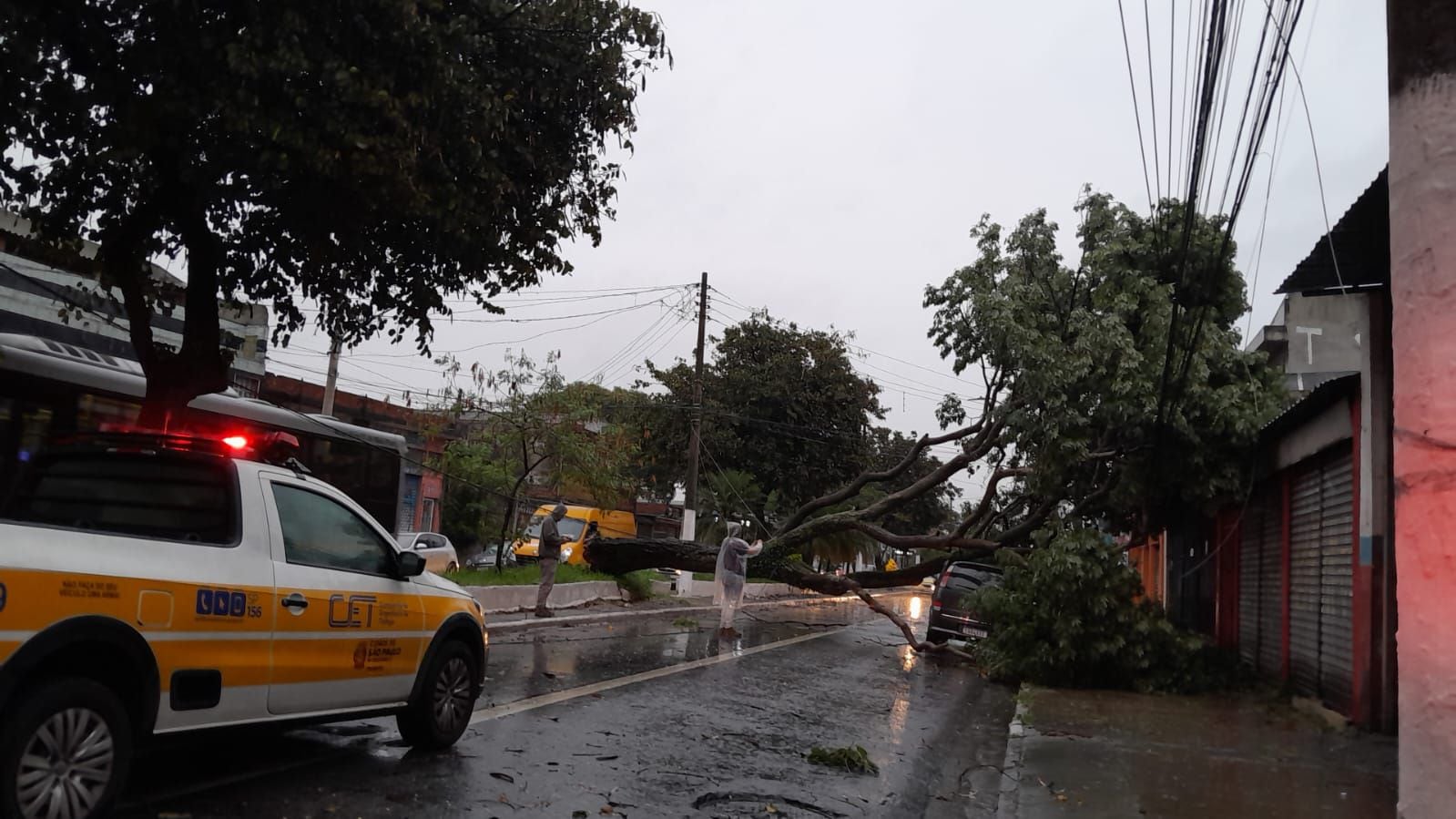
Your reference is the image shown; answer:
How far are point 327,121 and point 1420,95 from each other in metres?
6.88

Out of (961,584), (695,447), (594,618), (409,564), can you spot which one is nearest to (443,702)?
(409,564)

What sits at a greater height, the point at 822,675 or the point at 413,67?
the point at 413,67

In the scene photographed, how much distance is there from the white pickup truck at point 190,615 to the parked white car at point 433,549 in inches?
517

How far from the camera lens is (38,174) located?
891 cm

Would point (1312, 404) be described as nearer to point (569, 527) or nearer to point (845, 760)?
point (845, 760)

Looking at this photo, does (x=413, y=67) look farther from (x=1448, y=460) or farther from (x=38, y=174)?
(x=1448, y=460)

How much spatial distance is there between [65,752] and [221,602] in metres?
0.99

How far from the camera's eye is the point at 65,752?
4457mm

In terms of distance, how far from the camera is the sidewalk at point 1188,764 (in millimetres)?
6836

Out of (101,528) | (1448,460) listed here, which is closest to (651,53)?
(101,528)

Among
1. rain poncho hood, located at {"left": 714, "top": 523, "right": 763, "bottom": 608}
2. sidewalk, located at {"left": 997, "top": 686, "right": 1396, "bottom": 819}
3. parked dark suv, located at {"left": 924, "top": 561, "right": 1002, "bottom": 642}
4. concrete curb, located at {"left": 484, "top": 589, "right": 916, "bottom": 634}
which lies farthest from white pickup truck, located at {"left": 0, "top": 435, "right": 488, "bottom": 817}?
parked dark suv, located at {"left": 924, "top": 561, "right": 1002, "bottom": 642}

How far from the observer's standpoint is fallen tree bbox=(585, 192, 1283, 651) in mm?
13617

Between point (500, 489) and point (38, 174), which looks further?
point (500, 489)

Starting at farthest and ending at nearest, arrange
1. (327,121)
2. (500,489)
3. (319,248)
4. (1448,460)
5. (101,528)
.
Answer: (500,489), (319,248), (327,121), (101,528), (1448,460)
